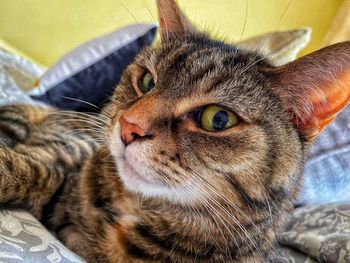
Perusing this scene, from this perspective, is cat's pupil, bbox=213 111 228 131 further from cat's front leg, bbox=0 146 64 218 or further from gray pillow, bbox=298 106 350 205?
gray pillow, bbox=298 106 350 205

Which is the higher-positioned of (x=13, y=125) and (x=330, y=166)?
(x=330, y=166)

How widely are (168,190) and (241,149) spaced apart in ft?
0.58

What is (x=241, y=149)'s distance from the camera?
84 cm

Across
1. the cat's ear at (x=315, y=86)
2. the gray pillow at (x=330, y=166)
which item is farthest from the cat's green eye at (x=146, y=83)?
the gray pillow at (x=330, y=166)

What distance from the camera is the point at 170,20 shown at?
3.78ft

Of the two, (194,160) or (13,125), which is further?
(13,125)

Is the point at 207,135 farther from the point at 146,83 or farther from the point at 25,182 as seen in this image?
the point at 25,182

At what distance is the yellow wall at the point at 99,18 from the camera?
2.19 metres

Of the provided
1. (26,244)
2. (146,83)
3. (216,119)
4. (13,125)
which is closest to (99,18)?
(13,125)

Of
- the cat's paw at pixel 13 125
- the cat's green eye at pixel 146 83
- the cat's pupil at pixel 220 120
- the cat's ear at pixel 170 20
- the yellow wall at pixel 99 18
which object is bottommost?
the cat's paw at pixel 13 125

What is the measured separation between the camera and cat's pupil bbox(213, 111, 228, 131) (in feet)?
2.85

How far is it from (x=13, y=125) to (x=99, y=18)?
119cm

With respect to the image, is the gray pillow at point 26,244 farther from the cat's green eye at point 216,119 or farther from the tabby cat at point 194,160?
the cat's green eye at point 216,119

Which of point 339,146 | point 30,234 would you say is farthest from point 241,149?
point 339,146
